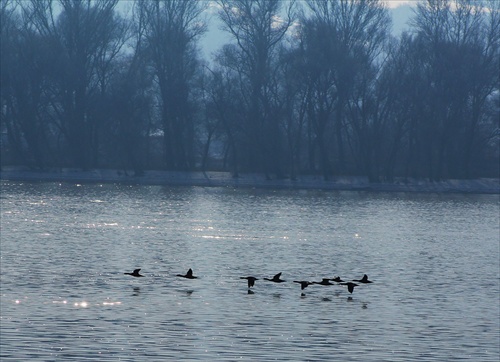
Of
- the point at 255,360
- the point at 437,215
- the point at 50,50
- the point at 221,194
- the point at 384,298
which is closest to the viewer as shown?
the point at 255,360

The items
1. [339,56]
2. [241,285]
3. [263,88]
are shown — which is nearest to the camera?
[241,285]

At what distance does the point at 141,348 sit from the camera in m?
19.9

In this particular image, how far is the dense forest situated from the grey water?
2025 centimetres

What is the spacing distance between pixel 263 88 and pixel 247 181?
6.75 meters

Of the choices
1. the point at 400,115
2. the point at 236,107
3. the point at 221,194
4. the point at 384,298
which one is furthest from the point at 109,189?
the point at 384,298

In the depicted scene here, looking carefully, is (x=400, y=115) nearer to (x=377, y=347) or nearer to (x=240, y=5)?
(x=240, y=5)

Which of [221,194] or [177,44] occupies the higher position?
[177,44]

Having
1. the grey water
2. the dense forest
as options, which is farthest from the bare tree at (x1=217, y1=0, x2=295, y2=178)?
the grey water

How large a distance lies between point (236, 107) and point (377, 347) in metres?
55.7

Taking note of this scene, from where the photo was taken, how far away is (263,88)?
76.5 metres

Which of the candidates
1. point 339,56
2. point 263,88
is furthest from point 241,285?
point 263,88

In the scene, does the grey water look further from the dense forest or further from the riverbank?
the dense forest

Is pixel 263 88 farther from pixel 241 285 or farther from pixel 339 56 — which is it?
pixel 241 285

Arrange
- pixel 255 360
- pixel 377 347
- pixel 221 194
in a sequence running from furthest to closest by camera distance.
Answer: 1. pixel 221 194
2. pixel 377 347
3. pixel 255 360
